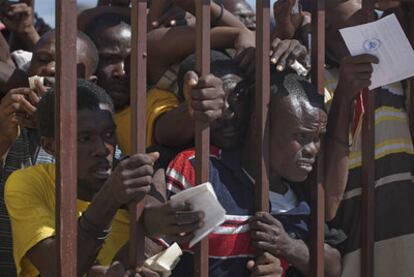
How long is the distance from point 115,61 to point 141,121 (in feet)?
3.50

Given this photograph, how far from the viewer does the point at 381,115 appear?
3.10 metres

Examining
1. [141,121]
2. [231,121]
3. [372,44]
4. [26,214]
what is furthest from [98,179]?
[372,44]

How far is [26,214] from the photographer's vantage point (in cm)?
262

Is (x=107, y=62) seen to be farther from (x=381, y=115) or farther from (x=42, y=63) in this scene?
(x=381, y=115)

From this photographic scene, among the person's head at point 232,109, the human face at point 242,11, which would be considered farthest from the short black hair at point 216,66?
the human face at point 242,11

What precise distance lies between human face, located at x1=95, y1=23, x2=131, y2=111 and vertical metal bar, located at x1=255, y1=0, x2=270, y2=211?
2.53 ft

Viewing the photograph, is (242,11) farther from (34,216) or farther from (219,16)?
(34,216)

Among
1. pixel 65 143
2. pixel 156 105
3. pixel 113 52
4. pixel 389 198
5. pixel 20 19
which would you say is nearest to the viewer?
pixel 65 143

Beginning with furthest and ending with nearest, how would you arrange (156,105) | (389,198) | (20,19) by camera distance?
(20,19)
(389,198)
(156,105)

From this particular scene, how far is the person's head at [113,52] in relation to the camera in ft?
10.9

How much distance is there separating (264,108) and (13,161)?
0.96 m

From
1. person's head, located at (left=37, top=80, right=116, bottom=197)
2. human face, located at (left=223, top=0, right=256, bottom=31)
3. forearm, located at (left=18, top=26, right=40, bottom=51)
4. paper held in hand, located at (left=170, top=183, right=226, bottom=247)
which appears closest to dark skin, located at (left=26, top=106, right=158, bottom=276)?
person's head, located at (left=37, top=80, right=116, bottom=197)

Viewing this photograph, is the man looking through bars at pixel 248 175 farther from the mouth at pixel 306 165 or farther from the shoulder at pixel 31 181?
the shoulder at pixel 31 181

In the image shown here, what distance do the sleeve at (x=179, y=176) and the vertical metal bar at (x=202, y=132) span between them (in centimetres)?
14
